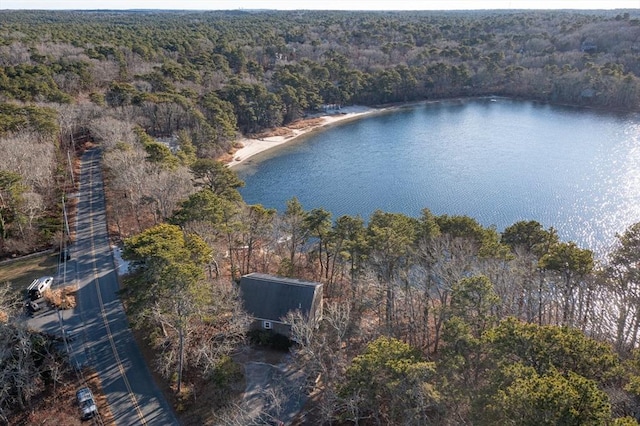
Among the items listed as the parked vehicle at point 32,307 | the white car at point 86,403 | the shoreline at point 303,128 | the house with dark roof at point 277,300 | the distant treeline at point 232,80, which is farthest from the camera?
the shoreline at point 303,128

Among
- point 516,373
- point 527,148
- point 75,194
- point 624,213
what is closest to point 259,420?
point 516,373

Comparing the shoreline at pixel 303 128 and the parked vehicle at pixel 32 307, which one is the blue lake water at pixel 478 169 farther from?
the parked vehicle at pixel 32 307

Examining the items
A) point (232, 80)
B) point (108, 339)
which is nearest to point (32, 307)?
point (108, 339)

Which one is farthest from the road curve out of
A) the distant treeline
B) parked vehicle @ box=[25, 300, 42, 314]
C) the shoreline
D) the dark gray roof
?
the shoreline

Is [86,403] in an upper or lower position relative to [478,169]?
lower

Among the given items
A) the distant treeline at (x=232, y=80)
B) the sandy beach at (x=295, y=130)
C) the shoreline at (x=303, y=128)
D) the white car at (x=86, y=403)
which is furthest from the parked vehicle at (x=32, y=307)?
the sandy beach at (x=295, y=130)

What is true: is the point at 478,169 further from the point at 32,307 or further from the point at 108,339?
the point at 32,307
